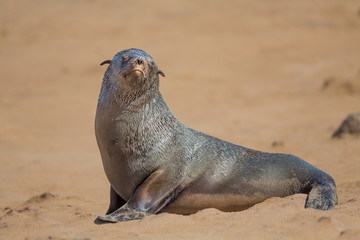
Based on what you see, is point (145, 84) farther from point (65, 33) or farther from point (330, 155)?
point (65, 33)

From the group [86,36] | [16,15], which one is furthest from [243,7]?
[16,15]

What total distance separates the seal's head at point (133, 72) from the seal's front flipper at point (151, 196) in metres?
0.84

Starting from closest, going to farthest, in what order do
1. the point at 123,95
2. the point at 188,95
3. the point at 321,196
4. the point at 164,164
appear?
the point at 321,196
the point at 164,164
the point at 123,95
the point at 188,95

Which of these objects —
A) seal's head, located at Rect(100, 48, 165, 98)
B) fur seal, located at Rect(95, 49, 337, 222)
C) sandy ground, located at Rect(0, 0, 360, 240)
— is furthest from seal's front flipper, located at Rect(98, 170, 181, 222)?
seal's head, located at Rect(100, 48, 165, 98)

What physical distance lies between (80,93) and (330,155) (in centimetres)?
737

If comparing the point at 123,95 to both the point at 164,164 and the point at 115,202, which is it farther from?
the point at 115,202

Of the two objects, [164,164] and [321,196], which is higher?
[164,164]

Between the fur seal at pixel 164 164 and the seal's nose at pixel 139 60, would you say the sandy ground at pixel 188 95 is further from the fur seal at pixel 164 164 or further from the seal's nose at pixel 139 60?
the seal's nose at pixel 139 60

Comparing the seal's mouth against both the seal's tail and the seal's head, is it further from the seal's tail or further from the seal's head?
the seal's tail

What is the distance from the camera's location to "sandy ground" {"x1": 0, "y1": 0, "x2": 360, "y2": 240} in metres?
4.55

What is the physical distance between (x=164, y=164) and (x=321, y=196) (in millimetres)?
1435

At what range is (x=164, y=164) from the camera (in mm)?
5289

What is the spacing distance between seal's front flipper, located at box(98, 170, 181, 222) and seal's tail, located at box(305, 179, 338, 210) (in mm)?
1197

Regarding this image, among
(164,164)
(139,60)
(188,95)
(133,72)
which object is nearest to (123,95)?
(133,72)
